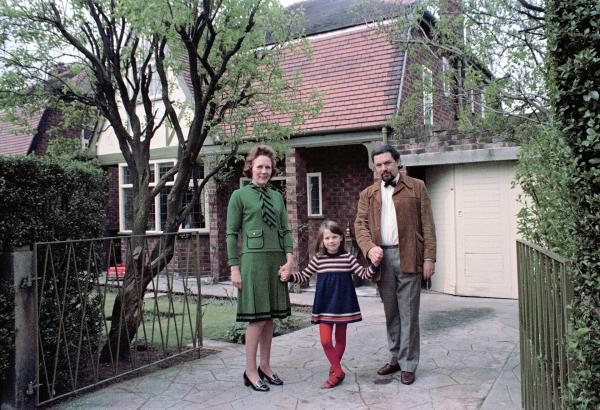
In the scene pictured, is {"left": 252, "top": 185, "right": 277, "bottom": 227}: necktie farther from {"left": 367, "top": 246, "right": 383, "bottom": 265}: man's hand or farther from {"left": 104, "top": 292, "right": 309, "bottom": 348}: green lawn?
{"left": 104, "top": 292, "right": 309, "bottom": 348}: green lawn

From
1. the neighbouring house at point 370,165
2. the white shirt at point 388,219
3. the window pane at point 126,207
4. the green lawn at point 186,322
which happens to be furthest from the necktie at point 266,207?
the window pane at point 126,207

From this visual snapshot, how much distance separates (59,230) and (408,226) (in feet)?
8.97

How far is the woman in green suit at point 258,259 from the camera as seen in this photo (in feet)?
13.4

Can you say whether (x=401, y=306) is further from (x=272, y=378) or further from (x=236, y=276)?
(x=236, y=276)

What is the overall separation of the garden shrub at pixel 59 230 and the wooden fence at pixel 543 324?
3.23m

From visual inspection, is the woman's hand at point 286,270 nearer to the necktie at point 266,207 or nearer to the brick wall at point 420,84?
the necktie at point 266,207

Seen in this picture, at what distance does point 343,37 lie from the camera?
11.9 m

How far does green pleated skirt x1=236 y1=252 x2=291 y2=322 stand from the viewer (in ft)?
13.4

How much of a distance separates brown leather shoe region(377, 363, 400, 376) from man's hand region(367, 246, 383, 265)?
0.97m

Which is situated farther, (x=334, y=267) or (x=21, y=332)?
(x=334, y=267)

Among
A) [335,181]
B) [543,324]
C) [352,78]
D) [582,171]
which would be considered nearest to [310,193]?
[335,181]

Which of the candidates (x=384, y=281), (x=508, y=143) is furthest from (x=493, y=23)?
(x=384, y=281)

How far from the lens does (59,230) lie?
4.15 metres

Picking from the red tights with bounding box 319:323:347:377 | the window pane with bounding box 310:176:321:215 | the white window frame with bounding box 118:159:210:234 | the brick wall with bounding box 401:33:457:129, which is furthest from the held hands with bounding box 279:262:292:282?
the white window frame with bounding box 118:159:210:234
